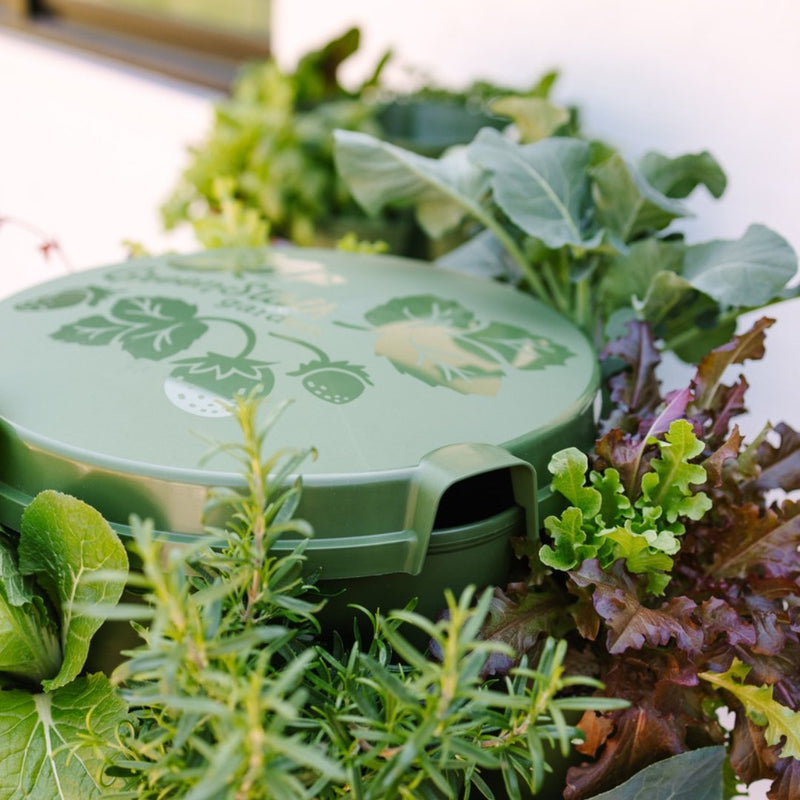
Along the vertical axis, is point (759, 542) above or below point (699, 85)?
below

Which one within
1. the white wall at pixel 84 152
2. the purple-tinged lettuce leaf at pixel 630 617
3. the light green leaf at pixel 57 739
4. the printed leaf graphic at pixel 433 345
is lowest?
the white wall at pixel 84 152

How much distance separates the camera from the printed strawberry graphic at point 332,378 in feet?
2.33

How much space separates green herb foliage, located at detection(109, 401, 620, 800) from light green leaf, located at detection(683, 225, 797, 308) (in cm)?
48

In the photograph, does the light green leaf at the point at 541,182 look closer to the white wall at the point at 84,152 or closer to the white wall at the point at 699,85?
the white wall at the point at 699,85

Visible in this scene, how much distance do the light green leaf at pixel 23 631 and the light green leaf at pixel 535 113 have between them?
2.59 feet

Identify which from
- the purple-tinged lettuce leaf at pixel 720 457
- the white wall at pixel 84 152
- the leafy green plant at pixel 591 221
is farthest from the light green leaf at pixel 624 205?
the white wall at pixel 84 152

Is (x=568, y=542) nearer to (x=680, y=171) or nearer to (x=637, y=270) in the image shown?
(x=637, y=270)

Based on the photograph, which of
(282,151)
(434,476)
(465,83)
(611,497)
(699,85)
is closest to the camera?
(434,476)

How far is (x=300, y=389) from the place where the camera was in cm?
71

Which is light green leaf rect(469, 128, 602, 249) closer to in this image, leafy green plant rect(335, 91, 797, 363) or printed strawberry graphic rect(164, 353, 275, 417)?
leafy green plant rect(335, 91, 797, 363)

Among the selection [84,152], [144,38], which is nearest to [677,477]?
[84,152]

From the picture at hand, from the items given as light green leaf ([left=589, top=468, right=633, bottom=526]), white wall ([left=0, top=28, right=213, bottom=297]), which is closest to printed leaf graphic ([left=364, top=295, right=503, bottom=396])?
light green leaf ([left=589, top=468, right=633, bottom=526])

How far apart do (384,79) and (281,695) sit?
197 cm

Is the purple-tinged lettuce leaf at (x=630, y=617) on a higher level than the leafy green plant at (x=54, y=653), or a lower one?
higher
